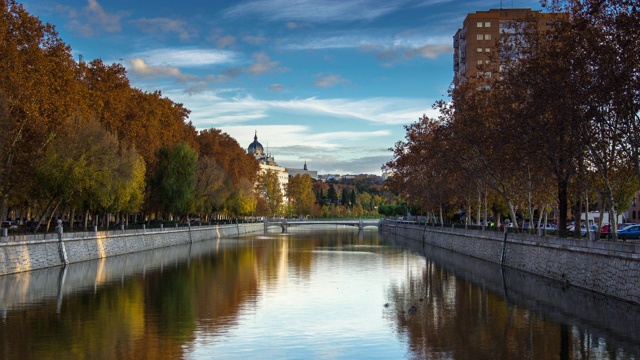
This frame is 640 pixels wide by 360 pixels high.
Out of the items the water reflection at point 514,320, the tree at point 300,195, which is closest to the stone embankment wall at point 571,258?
the water reflection at point 514,320

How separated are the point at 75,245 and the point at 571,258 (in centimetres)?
3412

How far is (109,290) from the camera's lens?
3978cm

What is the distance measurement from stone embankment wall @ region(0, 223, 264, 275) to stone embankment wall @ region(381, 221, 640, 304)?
31.1m

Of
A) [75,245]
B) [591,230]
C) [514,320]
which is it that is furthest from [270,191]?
[514,320]

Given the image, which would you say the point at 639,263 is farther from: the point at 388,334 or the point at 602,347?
the point at 388,334

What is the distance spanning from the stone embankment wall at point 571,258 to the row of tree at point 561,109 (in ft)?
10.9

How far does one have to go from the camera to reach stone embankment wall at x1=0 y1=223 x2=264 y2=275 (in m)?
44.2

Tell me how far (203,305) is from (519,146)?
65.3 feet

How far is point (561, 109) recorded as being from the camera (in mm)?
37344

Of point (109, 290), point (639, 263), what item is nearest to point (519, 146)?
point (639, 263)

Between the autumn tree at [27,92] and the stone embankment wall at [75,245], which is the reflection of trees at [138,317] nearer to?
the stone embankment wall at [75,245]

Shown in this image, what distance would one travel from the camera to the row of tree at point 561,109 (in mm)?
32781

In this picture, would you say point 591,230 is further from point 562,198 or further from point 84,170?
point 84,170

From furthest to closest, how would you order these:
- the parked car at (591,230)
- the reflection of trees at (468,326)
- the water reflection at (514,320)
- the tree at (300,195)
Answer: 1. the tree at (300,195)
2. the parked car at (591,230)
3. the water reflection at (514,320)
4. the reflection of trees at (468,326)
